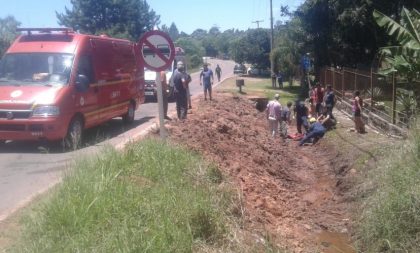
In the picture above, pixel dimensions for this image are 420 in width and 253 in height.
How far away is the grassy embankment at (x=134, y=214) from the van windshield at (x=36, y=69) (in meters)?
5.02

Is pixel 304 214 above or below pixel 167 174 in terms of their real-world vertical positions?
below

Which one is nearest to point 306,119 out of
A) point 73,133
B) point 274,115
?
point 274,115

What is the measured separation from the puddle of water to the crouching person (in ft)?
26.4

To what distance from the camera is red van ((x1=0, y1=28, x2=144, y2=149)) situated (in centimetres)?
1064

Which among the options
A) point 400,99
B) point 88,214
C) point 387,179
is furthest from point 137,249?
point 400,99

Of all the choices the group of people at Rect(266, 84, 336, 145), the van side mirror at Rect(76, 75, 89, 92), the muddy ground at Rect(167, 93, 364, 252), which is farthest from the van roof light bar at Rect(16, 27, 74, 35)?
the group of people at Rect(266, 84, 336, 145)

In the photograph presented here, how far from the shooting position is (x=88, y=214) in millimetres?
4895

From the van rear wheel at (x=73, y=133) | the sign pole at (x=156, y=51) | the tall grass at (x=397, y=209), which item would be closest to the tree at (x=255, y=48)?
the van rear wheel at (x=73, y=133)

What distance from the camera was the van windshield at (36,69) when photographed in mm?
11320

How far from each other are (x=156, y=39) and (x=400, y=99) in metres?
8.02

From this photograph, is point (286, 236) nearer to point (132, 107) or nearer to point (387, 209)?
point (387, 209)

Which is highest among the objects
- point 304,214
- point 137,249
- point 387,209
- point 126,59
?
point 126,59

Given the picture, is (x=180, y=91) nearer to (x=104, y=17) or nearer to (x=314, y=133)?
(x=314, y=133)

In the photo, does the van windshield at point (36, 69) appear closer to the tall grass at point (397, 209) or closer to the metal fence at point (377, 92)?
the tall grass at point (397, 209)
